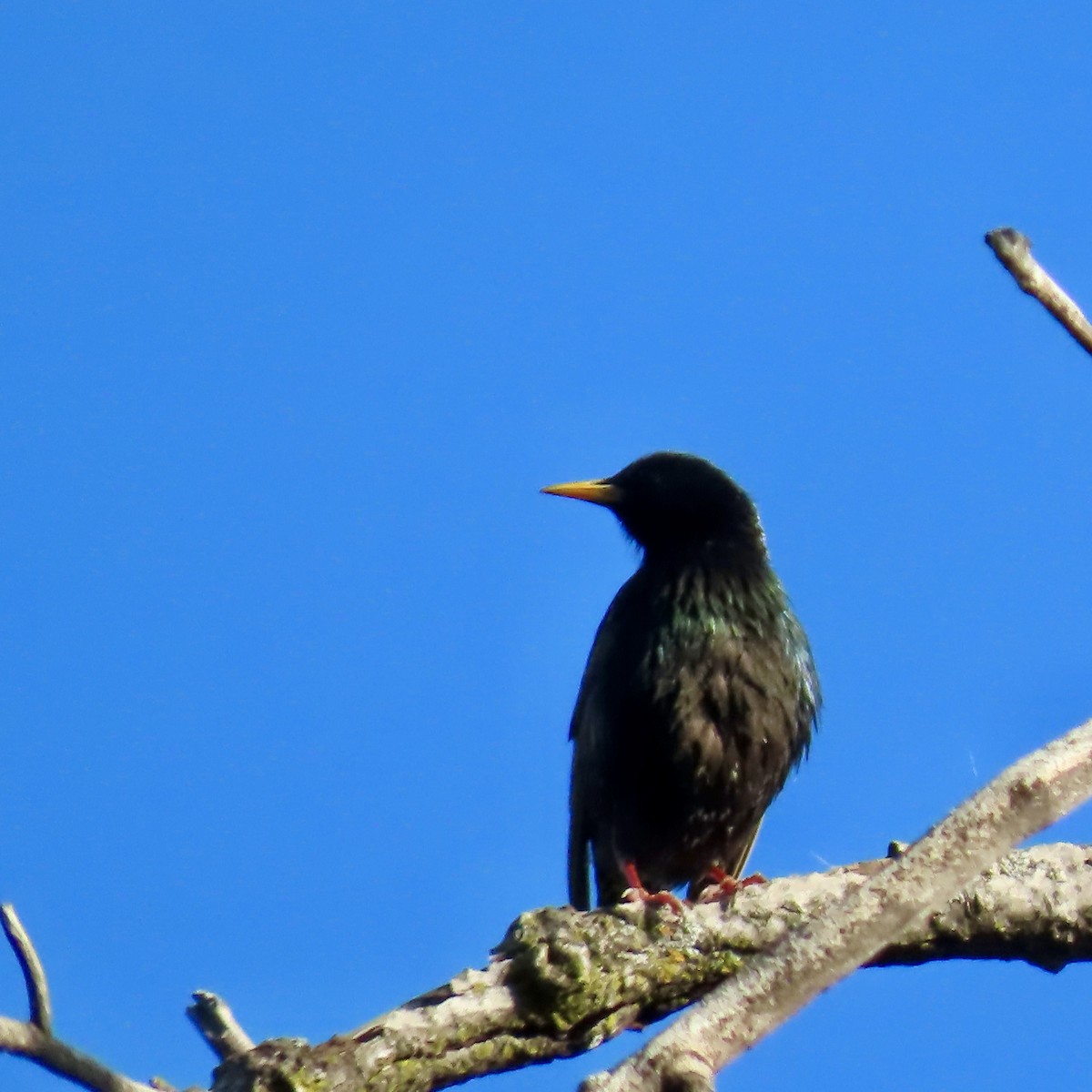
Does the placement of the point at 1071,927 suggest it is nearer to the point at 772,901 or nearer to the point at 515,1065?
the point at 772,901

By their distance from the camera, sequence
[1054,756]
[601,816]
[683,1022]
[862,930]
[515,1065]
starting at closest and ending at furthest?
1. [683,1022]
2. [862,930]
3. [1054,756]
4. [515,1065]
5. [601,816]

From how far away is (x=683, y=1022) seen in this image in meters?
2.79

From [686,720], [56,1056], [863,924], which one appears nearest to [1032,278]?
[863,924]

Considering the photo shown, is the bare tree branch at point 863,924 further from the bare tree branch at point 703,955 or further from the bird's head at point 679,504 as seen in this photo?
the bird's head at point 679,504

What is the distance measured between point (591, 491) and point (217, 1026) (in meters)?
4.28

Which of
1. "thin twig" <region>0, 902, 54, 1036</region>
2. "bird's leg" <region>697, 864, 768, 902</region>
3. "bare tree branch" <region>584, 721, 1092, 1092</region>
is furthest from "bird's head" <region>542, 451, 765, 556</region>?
"thin twig" <region>0, 902, 54, 1036</region>

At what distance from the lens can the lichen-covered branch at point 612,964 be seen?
3615 mm

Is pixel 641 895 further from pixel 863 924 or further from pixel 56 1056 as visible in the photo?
Result: pixel 56 1056

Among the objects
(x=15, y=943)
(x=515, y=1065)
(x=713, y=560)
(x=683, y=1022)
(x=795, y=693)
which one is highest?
(x=713, y=560)

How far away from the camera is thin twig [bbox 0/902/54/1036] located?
2.96 m

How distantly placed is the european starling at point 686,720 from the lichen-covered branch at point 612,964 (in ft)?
4.58

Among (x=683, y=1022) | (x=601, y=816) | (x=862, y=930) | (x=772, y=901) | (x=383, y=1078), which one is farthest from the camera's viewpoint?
(x=601, y=816)

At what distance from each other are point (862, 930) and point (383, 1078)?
1220mm

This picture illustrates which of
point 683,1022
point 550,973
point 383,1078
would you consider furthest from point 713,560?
point 683,1022
